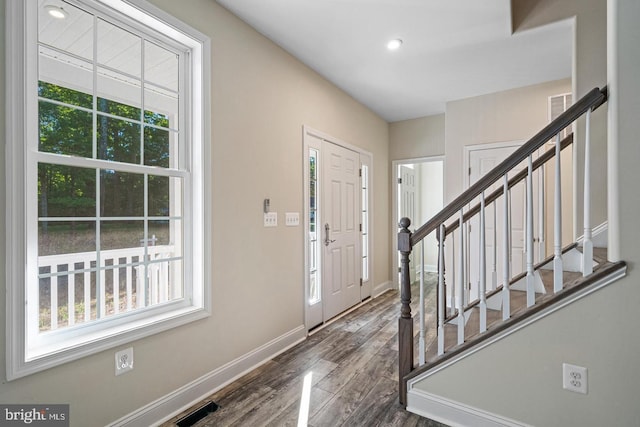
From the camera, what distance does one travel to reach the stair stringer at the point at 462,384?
1.44 meters

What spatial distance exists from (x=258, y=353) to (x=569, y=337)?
2.09 meters

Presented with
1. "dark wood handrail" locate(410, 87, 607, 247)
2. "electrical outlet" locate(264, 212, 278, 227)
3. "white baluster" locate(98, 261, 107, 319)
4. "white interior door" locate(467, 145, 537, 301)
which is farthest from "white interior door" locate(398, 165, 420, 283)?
"white baluster" locate(98, 261, 107, 319)

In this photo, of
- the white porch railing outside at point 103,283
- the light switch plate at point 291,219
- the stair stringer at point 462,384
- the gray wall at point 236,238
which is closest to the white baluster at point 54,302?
the white porch railing outside at point 103,283

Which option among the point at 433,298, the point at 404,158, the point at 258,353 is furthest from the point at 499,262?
the point at 258,353

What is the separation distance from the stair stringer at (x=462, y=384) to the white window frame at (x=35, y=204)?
4.88ft

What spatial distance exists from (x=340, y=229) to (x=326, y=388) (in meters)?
1.91

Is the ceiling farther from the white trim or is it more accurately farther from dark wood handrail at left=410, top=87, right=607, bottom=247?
the white trim

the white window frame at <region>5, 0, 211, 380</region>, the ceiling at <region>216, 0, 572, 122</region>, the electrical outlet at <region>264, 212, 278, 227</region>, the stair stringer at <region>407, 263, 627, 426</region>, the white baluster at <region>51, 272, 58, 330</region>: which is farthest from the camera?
the electrical outlet at <region>264, 212, 278, 227</region>

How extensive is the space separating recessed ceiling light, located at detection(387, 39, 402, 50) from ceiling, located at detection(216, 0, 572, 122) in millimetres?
45

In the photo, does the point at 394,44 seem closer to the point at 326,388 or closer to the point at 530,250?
the point at 530,250

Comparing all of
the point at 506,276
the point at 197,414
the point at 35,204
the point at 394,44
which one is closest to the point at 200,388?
the point at 197,414

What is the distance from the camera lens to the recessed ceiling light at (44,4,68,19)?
1.55 metres

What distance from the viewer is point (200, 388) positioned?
204cm

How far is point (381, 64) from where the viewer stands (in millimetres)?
3053
